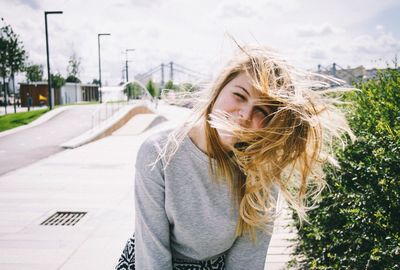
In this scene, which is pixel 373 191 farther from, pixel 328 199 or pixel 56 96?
pixel 56 96

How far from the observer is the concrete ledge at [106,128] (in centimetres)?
1256

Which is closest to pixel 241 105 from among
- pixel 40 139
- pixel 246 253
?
pixel 246 253

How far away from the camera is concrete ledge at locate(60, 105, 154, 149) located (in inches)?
495

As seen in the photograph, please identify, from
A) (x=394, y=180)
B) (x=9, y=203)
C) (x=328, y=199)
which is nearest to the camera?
(x=394, y=180)

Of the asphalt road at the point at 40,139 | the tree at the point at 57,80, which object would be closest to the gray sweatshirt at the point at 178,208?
the asphalt road at the point at 40,139

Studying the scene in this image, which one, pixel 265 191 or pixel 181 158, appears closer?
pixel 181 158

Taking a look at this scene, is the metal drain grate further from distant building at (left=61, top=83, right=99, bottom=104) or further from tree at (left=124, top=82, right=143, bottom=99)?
distant building at (left=61, top=83, right=99, bottom=104)

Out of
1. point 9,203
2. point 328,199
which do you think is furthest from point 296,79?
point 9,203

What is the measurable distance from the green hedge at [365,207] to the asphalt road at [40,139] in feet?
24.4

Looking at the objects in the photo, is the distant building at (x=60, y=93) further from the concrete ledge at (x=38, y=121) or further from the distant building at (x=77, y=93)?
the concrete ledge at (x=38, y=121)

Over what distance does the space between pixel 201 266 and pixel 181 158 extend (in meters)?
0.53

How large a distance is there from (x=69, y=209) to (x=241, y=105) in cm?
457

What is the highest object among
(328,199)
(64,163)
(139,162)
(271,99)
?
(271,99)

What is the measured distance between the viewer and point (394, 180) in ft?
7.34
